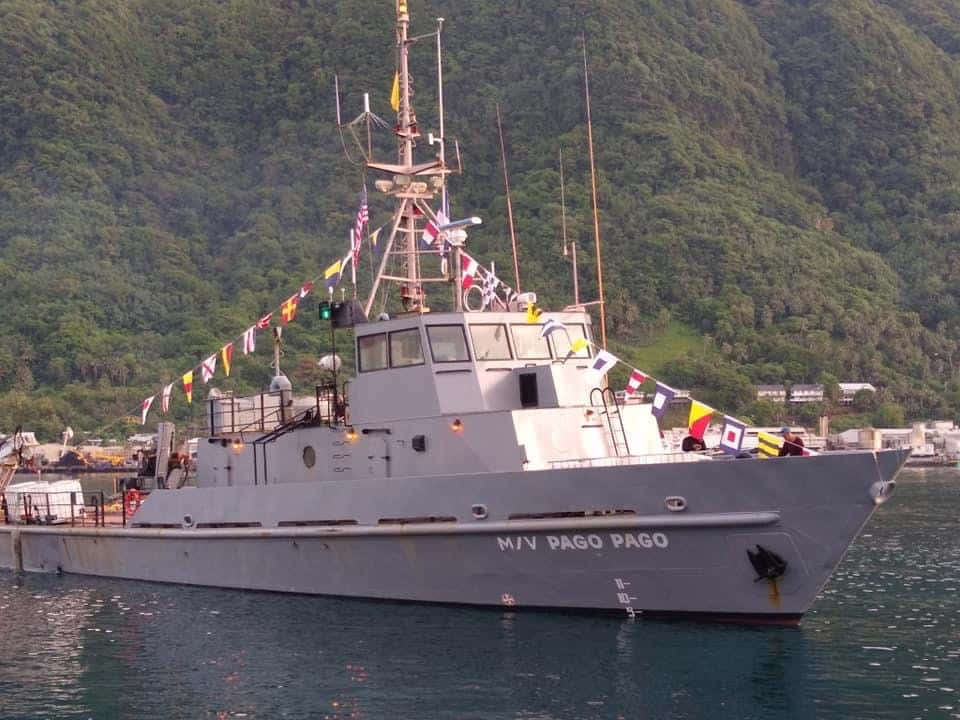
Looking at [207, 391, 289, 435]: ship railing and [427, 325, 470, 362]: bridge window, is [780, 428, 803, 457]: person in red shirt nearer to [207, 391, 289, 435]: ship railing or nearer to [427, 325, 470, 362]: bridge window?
[427, 325, 470, 362]: bridge window

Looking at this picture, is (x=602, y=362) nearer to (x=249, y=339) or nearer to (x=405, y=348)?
(x=405, y=348)

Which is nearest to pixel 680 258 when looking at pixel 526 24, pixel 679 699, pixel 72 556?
pixel 526 24

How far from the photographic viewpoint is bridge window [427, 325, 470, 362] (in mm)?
21547

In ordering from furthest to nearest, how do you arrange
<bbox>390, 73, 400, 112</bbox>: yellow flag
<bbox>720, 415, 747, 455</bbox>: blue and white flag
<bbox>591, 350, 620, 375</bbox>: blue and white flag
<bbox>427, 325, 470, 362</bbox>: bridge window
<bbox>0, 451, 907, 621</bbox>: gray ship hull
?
<bbox>390, 73, 400, 112</bbox>: yellow flag, <bbox>427, 325, 470, 362</bbox>: bridge window, <bbox>591, 350, 620, 375</bbox>: blue and white flag, <bbox>720, 415, 747, 455</bbox>: blue and white flag, <bbox>0, 451, 907, 621</bbox>: gray ship hull

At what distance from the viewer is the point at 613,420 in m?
21.3

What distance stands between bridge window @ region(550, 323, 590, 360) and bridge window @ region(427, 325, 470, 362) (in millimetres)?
1634

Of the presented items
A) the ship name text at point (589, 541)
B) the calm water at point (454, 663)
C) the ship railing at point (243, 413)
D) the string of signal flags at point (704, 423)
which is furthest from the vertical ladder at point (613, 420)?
the ship railing at point (243, 413)

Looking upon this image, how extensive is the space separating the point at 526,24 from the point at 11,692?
140812 mm

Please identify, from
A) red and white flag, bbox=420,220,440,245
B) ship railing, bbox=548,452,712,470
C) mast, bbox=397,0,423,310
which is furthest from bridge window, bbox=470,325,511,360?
red and white flag, bbox=420,220,440,245

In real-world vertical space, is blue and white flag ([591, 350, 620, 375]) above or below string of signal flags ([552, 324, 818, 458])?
above

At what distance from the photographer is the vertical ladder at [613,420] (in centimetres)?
2112

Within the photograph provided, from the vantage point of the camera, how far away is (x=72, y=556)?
28.3 m

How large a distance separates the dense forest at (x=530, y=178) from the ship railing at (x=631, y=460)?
60805 mm

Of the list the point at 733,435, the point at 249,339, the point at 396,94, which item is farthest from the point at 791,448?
the point at 249,339
